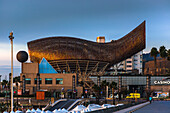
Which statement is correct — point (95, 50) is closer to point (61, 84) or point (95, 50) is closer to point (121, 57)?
point (121, 57)

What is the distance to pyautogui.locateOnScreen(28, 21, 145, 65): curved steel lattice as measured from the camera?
174 metres

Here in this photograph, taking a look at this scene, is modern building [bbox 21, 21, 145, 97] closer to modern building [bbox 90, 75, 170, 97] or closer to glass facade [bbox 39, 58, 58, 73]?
glass facade [bbox 39, 58, 58, 73]

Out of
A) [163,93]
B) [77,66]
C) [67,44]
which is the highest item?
[67,44]

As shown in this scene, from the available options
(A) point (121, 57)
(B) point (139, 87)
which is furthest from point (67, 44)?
(B) point (139, 87)

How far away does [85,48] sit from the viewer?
175 m

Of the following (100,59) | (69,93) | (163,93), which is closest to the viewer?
(69,93)

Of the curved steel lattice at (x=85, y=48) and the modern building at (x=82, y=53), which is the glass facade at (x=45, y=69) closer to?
the modern building at (x=82, y=53)

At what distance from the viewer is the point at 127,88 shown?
177 m

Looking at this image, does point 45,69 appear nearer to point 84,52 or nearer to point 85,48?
point 84,52

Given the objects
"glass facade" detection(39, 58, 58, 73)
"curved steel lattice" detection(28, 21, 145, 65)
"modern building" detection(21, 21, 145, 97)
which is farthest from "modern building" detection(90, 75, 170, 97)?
"glass facade" detection(39, 58, 58, 73)

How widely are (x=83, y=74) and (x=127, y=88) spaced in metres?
24.6

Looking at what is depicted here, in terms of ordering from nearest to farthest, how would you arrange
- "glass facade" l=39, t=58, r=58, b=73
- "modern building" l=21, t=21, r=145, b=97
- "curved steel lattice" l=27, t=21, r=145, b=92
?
1. "glass facade" l=39, t=58, r=58, b=73
2. "modern building" l=21, t=21, r=145, b=97
3. "curved steel lattice" l=27, t=21, r=145, b=92

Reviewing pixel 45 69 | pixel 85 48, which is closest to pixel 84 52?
pixel 85 48

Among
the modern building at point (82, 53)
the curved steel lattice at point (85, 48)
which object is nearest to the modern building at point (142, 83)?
the modern building at point (82, 53)
